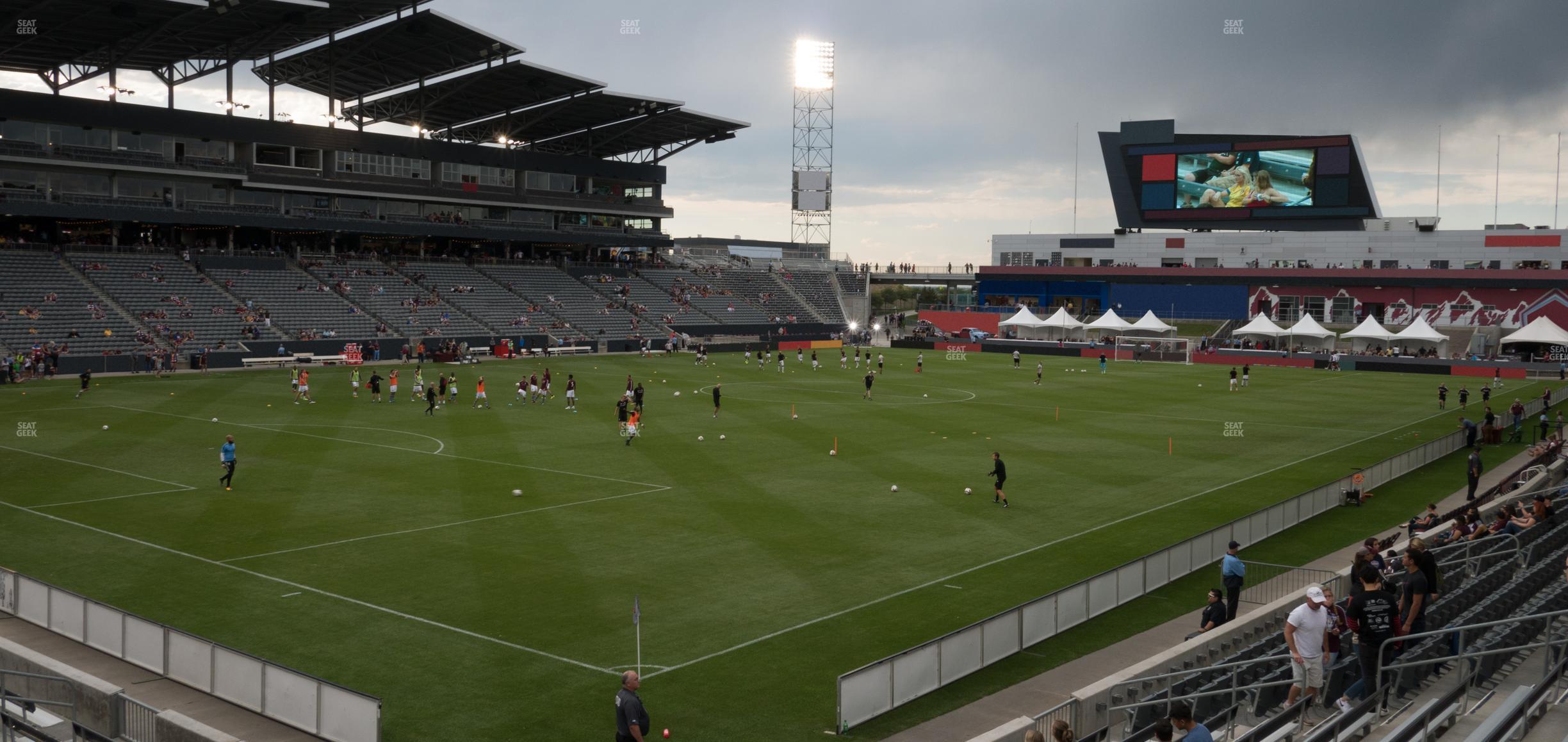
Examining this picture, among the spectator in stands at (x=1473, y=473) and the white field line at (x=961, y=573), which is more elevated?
the spectator in stands at (x=1473, y=473)

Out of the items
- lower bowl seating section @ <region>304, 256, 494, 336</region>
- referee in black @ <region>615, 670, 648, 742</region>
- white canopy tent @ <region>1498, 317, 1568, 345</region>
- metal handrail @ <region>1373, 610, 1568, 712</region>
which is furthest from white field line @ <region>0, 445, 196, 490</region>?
white canopy tent @ <region>1498, 317, 1568, 345</region>

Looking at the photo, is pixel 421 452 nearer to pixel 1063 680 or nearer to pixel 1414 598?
pixel 1063 680

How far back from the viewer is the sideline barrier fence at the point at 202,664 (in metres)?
13.8

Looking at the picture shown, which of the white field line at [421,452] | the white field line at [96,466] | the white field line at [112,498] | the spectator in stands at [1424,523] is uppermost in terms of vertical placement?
the spectator in stands at [1424,523]

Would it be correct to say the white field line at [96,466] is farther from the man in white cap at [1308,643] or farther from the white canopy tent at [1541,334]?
the white canopy tent at [1541,334]

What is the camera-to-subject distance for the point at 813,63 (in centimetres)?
11694

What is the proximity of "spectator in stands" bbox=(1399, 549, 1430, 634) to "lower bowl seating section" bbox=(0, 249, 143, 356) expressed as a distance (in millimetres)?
66655

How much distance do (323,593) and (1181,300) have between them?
108 meters

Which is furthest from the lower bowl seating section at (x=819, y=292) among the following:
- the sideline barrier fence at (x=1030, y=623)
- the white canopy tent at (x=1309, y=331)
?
the sideline barrier fence at (x=1030, y=623)

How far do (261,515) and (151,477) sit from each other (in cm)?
696

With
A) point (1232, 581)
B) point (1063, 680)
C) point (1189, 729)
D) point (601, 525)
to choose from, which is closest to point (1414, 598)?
point (1063, 680)

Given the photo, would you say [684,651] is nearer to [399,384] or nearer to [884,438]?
[884,438]

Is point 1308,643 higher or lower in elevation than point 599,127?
lower

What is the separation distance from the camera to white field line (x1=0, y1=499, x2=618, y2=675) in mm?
17469
